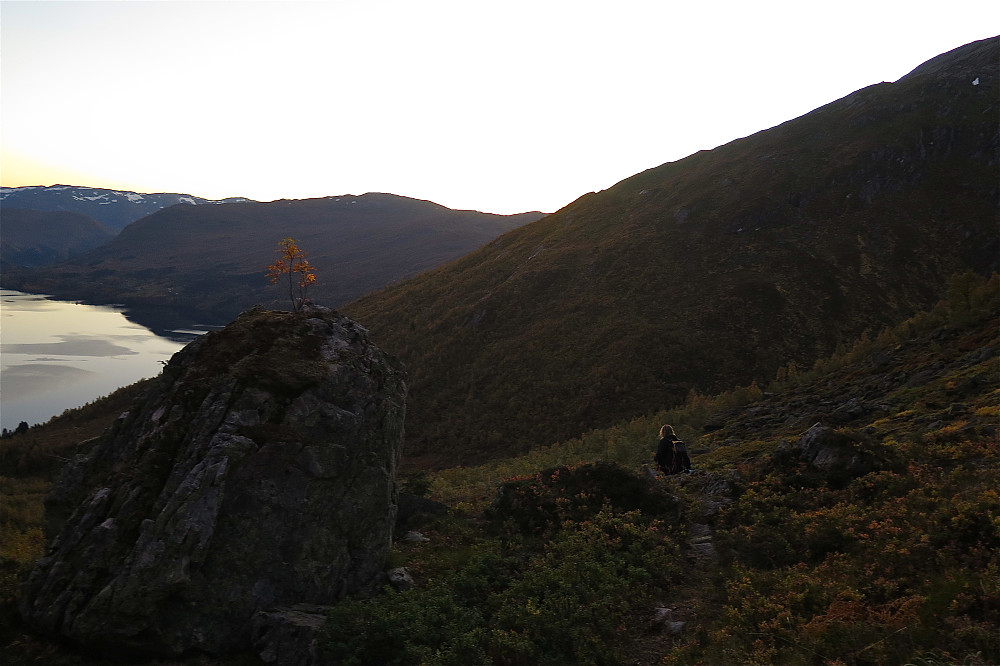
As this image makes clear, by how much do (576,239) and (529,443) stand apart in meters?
37.3

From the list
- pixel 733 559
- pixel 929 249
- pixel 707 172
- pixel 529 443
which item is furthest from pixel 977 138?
pixel 733 559

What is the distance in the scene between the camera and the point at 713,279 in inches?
1843

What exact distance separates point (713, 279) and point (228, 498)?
44.7 m

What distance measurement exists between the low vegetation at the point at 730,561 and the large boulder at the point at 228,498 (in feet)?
4.38

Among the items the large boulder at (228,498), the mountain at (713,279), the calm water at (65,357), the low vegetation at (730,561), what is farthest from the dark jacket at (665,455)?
the calm water at (65,357)

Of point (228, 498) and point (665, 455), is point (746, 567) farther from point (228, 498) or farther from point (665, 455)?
point (228, 498)

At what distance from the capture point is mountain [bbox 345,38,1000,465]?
36438 mm

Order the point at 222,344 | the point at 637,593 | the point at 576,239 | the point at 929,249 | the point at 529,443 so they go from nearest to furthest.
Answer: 1. the point at 637,593
2. the point at 222,344
3. the point at 529,443
4. the point at 929,249
5. the point at 576,239

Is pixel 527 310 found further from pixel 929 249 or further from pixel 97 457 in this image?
pixel 97 457

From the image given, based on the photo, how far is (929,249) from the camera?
150 ft

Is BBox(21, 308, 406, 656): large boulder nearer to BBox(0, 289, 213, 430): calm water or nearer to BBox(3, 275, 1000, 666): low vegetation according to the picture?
BBox(3, 275, 1000, 666): low vegetation

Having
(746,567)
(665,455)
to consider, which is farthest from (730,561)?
(665,455)

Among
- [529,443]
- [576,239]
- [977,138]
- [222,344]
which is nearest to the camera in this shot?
[222,344]

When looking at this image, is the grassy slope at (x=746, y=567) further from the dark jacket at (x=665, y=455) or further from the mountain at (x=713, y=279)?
the mountain at (x=713, y=279)
